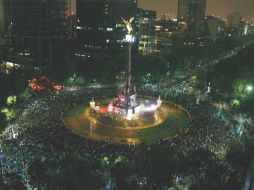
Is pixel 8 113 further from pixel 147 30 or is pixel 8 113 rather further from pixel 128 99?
pixel 147 30

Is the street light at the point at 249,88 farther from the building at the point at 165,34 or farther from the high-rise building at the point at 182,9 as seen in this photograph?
the high-rise building at the point at 182,9

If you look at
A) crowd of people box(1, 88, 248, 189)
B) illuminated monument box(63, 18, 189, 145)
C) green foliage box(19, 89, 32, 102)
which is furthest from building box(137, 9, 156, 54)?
crowd of people box(1, 88, 248, 189)

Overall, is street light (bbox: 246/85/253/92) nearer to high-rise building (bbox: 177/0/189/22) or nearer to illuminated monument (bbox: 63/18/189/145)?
illuminated monument (bbox: 63/18/189/145)

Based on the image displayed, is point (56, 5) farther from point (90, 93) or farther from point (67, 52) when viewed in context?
point (90, 93)

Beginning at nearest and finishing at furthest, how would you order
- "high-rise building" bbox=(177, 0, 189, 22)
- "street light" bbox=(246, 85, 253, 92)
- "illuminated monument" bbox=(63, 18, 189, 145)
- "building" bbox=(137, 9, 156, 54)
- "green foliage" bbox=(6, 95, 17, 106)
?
"illuminated monument" bbox=(63, 18, 189, 145)
"green foliage" bbox=(6, 95, 17, 106)
"street light" bbox=(246, 85, 253, 92)
"building" bbox=(137, 9, 156, 54)
"high-rise building" bbox=(177, 0, 189, 22)

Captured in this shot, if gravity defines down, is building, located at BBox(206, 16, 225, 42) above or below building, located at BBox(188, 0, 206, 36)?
below

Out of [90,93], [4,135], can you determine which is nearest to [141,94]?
[90,93]

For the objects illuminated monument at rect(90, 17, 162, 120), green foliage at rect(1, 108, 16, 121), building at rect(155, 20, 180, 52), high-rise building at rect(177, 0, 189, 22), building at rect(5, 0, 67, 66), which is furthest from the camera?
high-rise building at rect(177, 0, 189, 22)
